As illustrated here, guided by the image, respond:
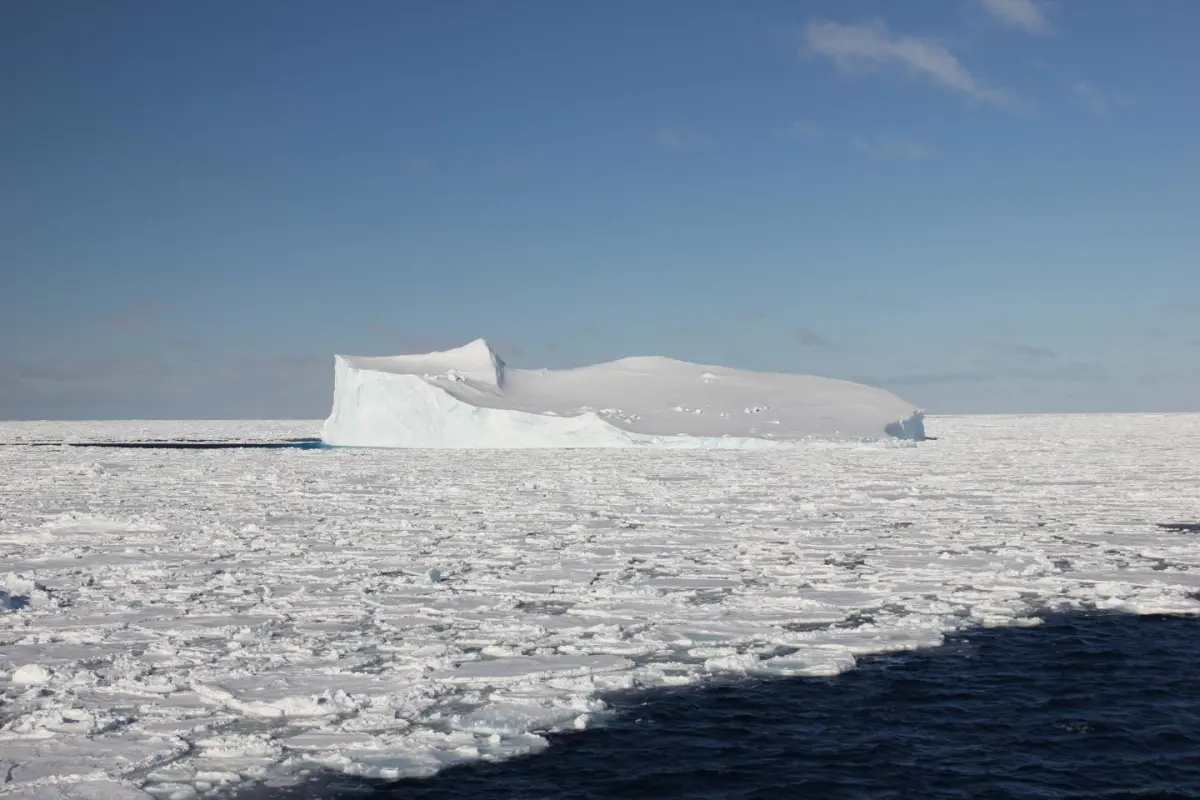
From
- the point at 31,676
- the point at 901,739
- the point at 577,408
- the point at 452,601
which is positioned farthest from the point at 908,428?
the point at 31,676

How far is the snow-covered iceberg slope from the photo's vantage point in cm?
3938

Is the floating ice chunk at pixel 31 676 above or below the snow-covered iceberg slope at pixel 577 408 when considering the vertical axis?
below

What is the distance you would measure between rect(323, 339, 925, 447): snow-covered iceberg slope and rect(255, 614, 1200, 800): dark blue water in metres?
31.9

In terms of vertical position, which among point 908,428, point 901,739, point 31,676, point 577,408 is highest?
point 577,408

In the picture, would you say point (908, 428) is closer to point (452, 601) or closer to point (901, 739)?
point (452, 601)

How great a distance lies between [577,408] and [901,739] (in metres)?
36.6

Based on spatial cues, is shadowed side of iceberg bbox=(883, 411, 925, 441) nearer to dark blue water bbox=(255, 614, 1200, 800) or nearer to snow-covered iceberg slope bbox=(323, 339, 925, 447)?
snow-covered iceberg slope bbox=(323, 339, 925, 447)

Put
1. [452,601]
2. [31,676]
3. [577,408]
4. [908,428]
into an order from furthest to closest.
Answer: [908,428] < [577,408] < [452,601] < [31,676]

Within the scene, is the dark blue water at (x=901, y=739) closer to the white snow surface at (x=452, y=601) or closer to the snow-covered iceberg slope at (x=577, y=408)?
the white snow surface at (x=452, y=601)

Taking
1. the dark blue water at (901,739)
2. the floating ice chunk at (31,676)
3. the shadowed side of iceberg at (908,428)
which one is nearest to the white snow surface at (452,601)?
the floating ice chunk at (31,676)

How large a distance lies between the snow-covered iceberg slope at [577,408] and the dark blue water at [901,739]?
31.9 m

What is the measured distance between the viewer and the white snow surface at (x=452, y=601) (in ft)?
17.1

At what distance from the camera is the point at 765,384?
46.3m

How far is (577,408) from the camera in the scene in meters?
41.6
